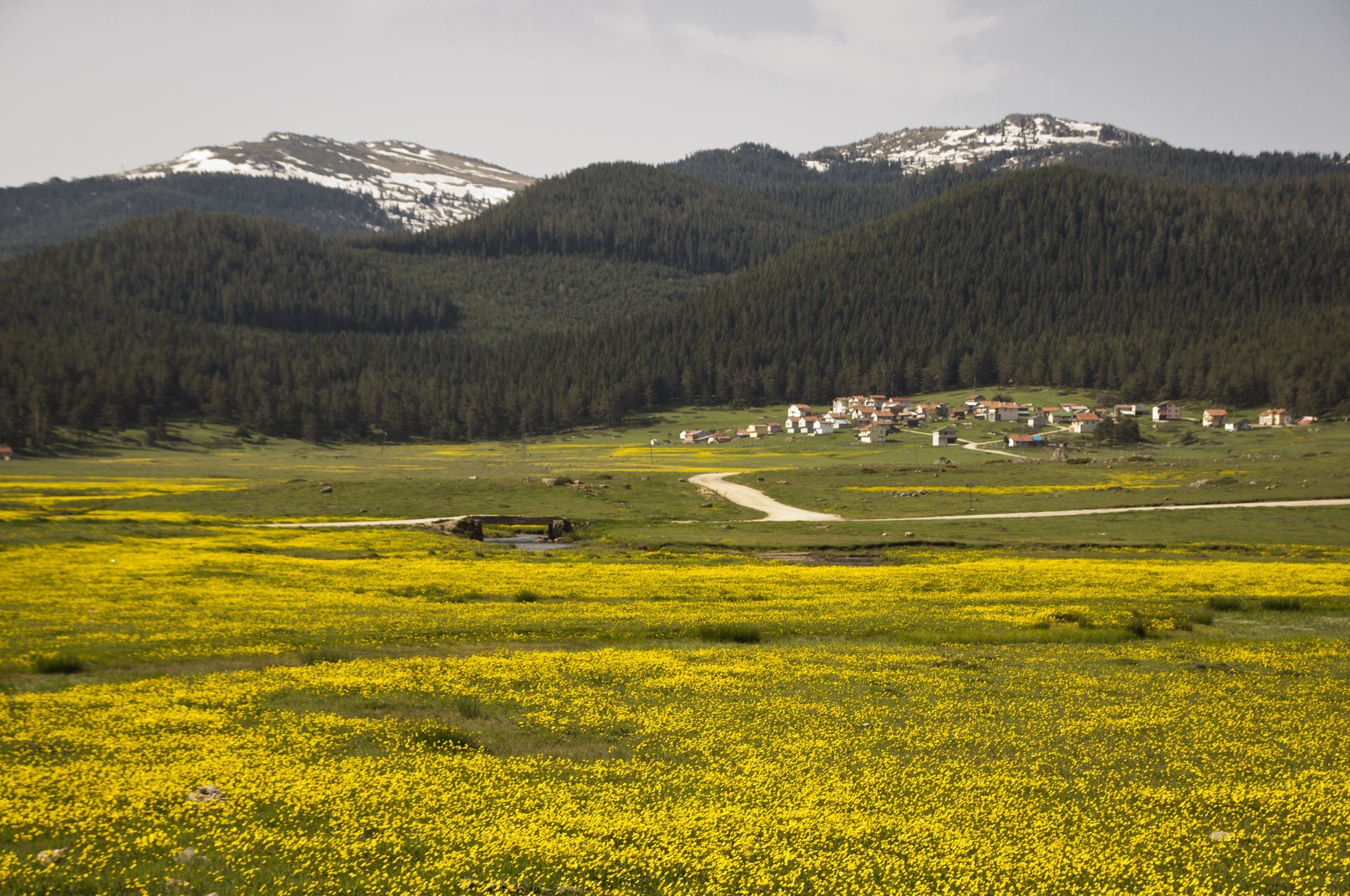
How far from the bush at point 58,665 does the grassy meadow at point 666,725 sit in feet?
0.28

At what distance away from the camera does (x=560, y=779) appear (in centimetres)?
1595

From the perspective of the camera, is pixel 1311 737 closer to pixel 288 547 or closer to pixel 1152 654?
pixel 1152 654

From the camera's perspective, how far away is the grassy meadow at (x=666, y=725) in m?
12.8

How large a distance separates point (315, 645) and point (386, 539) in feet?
122

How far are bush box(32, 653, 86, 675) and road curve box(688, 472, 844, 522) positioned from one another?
61877 mm

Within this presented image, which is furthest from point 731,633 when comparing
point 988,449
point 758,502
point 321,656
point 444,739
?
point 988,449

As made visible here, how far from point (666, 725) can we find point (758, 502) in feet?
255

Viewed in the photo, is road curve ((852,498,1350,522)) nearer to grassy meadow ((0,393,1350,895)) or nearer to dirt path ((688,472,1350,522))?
dirt path ((688,472,1350,522))

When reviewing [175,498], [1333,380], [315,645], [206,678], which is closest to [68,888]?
[206,678]

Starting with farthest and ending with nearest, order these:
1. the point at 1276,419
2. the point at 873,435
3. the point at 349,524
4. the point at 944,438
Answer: the point at 873,435, the point at 1276,419, the point at 944,438, the point at 349,524

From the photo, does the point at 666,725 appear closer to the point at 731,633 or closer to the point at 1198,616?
the point at 731,633

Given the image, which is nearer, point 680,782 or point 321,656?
point 680,782

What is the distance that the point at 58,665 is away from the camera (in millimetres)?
23375

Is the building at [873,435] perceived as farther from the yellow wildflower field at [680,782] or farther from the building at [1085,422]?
the yellow wildflower field at [680,782]
